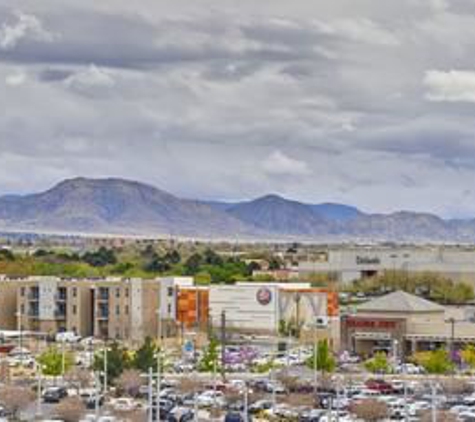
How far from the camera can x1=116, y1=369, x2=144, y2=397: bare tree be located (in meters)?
54.5

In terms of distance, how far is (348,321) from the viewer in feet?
258

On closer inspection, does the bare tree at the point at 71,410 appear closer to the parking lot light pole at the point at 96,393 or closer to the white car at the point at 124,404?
the parking lot light pole at the point at 96,393

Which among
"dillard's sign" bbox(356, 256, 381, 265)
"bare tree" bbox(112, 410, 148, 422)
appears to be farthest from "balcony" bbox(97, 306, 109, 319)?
"bare tree" bbox(112, 410, 148, 422)

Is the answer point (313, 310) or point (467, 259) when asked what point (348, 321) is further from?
point (467, 259)

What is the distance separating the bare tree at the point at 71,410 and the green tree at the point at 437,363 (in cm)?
2208

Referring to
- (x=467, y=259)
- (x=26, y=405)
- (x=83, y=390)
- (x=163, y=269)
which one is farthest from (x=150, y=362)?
(x=163, y=269)

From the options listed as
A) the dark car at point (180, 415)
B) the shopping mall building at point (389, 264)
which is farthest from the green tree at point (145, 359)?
the shopping mall building at point (389, 264)

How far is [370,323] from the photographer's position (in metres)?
77.8

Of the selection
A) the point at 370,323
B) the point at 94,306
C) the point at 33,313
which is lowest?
the point at 370,323

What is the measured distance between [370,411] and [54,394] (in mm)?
13344

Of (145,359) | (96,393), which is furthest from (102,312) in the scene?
(96,393)

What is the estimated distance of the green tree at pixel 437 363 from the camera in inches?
2564

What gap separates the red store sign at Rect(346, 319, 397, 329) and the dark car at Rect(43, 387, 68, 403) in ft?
83.0

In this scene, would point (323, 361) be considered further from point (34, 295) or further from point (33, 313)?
point (33, 313)
